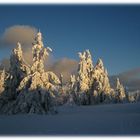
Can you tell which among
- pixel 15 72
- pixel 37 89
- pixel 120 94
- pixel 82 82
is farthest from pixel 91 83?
pixel 37 89

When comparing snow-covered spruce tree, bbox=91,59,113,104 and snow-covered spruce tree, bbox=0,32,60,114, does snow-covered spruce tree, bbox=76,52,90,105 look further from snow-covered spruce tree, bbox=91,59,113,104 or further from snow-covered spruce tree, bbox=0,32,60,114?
snow-covered spruce tree, bbox=0,32,60,114

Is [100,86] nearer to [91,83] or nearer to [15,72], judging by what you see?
[91,83]

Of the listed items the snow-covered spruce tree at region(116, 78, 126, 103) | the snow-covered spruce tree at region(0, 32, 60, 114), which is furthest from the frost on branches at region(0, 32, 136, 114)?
the snow-covered spruce tree at region(116, 78, 126, 103)

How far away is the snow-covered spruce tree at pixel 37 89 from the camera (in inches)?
930

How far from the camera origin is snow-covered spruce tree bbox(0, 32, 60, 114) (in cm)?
2361

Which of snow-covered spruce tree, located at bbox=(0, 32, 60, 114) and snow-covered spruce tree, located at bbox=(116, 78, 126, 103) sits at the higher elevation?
snow-covered spruce tree, located at bbox=(116, 78, 126, 103)

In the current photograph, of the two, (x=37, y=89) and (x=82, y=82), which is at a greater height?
(x=82, y=82)

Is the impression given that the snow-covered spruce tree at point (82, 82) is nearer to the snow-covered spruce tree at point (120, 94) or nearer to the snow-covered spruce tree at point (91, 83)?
the snow-covered spruce tree at point (91, 83)

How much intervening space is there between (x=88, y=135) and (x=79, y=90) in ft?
108

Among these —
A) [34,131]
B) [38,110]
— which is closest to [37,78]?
[38,110]

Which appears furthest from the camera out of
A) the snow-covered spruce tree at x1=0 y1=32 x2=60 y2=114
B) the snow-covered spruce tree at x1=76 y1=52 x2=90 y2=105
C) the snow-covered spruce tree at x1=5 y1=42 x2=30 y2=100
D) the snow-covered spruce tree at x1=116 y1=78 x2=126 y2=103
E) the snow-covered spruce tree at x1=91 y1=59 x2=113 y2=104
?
the snow-covered spruce tree at x1=116 y1=78 x2=126 y2=103

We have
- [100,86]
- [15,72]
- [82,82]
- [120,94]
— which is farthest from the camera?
[120,94]

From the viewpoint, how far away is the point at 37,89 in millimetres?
23734

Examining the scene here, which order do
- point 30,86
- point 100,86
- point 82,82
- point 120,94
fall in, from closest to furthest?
1. point 30,86
2. point 100,86
3. point 82,82
4. point 120,94
